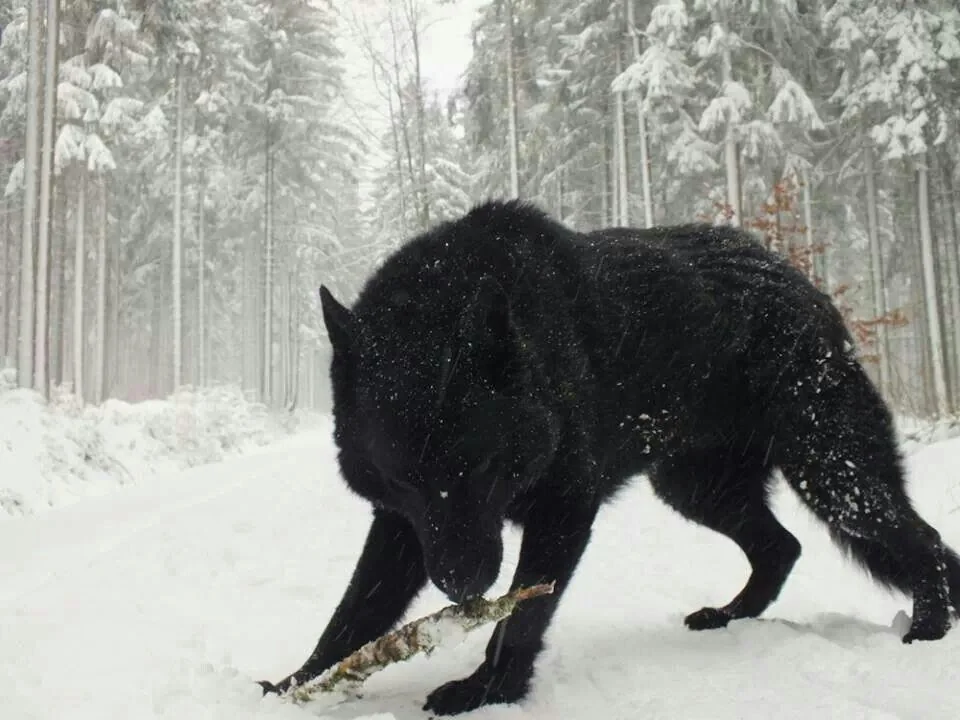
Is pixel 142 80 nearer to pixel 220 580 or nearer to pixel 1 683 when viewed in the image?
pixel 220 580

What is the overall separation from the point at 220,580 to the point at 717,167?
17.4 meters

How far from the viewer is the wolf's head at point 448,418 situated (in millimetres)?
2617

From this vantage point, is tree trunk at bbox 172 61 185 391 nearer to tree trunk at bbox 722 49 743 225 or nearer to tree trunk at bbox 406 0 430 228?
tree trunk at bbox 406 0 430 228

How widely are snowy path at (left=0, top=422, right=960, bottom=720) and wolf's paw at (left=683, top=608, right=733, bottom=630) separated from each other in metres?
0.10

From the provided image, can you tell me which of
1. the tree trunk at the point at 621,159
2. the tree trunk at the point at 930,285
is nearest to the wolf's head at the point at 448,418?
the tree trunk at the point at 621,159

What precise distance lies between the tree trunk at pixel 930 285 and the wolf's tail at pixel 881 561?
1751 centimetres

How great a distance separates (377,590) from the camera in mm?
3031

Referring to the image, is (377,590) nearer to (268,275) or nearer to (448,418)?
(448,418)

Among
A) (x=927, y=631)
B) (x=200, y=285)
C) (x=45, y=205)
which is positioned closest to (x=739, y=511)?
(x=927, y=631)

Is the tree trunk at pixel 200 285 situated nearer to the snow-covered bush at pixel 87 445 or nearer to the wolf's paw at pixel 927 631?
the snow-covered bush at pixel 87 445

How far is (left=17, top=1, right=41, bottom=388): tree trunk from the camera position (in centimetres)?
1310

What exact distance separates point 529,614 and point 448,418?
2.62 feet

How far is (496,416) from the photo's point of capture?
9.20 feet

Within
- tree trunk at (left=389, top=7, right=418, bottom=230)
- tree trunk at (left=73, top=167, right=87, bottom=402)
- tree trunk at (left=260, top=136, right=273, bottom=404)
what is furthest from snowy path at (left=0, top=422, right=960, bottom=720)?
tree trunk at (left=260, top=136, right=273, bottom=404)
